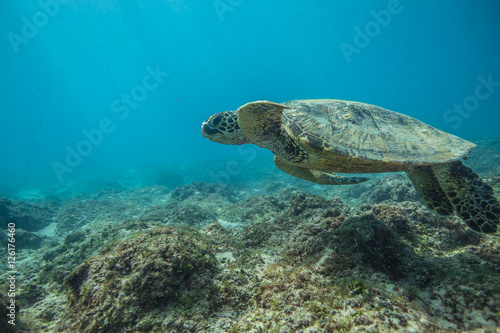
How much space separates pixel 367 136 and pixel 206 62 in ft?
454

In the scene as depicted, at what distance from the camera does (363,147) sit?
10.7ft

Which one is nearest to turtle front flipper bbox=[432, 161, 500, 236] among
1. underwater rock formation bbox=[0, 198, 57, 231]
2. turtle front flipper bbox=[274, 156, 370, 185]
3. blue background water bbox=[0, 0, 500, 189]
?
turtle front flipper bbox=[274, 156, 370, 185]

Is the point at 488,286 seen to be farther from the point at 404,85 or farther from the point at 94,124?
the point at 94,124

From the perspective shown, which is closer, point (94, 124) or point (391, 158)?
point (391, 158)

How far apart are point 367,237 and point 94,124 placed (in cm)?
20143

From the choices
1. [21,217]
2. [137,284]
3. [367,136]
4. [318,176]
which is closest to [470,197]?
[367,136]

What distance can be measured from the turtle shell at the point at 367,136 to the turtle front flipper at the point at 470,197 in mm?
331

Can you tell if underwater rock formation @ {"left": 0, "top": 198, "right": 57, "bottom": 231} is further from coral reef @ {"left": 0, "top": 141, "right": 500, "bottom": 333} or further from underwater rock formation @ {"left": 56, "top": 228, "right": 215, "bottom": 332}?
underwater rock formation @ {"left": 56, "top": 228, "right": 215, "bottom": 332}

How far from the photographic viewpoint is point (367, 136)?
135 inches

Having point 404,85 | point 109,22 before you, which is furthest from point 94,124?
point 404,85

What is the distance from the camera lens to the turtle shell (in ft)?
10.3

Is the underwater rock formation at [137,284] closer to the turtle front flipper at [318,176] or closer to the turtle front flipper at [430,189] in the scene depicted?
the turtle front flipper at [318,176]

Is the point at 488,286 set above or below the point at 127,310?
below

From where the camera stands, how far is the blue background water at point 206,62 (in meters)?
69.8
